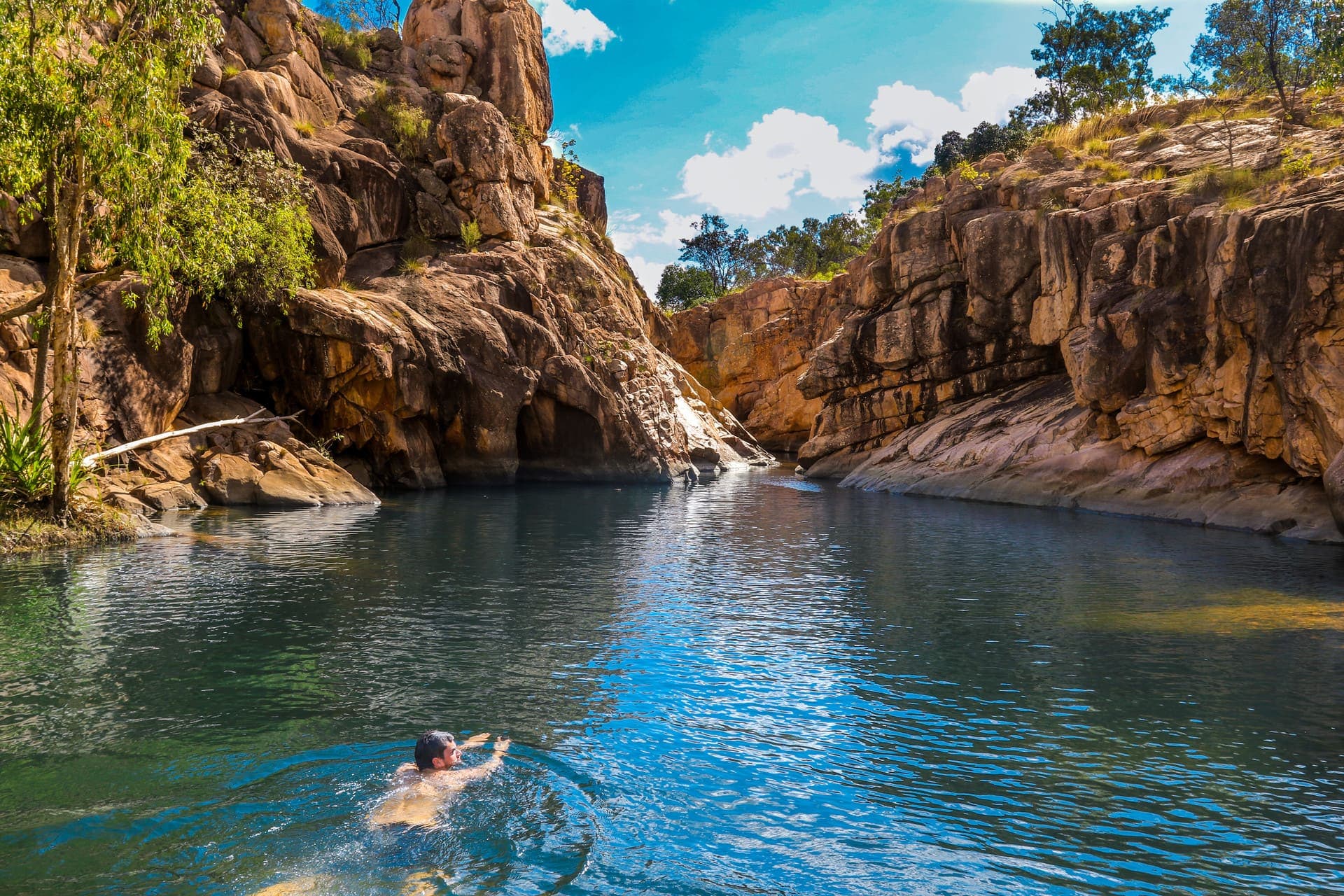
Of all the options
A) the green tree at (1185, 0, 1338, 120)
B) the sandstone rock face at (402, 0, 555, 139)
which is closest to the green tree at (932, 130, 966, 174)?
the green tree at (1185, 0, 1338, 120)

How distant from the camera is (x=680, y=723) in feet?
35.4

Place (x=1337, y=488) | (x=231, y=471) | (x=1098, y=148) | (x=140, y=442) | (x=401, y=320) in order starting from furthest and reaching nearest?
1. (x=1098, y=148)
2. (x=401, y=320)
3. (x=231, y=471)
4. (x=140, y=442)
5. (x=1337, y=488)

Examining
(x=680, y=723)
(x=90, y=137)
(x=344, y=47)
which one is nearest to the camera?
(x=680, y=723)

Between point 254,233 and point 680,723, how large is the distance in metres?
25.6

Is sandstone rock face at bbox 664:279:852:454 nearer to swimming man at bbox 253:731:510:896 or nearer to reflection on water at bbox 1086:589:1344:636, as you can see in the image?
reflection on water at bbox 1086:589:1344:636

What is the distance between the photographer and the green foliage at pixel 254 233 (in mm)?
29297

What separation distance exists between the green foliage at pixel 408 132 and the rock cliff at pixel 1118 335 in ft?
92.3

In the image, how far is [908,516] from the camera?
3491 cm

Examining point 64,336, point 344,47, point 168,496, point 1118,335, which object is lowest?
point 168,496

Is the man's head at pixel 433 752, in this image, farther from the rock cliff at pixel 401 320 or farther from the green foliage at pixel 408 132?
the green foliage at pixel 408 132

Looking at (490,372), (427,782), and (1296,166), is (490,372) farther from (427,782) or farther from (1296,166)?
(427,782)

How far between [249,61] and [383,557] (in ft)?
132

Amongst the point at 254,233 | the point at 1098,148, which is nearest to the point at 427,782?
the point at 254,233

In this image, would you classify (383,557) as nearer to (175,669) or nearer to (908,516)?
(175,669)
